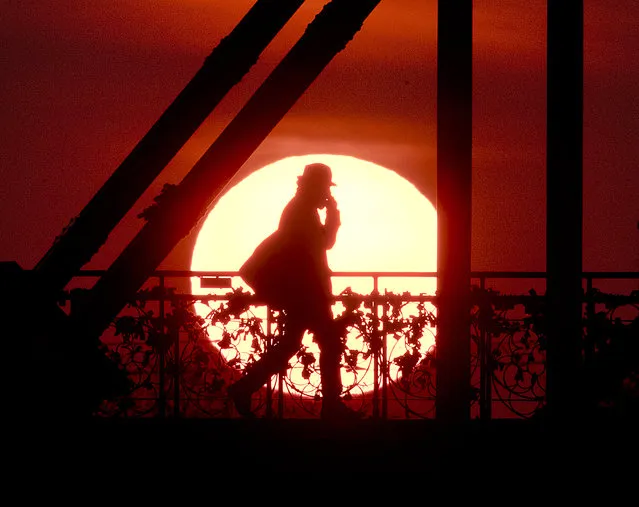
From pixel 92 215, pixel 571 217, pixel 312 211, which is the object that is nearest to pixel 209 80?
pixel 92 215

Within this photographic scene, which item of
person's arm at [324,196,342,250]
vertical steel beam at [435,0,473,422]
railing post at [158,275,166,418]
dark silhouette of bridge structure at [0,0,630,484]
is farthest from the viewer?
railing post at [158,275,166,418]

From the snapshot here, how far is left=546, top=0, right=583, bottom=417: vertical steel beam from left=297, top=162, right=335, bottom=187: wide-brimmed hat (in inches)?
99.6

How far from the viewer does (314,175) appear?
6.62 meters

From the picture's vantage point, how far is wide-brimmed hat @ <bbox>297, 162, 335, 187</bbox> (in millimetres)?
6613

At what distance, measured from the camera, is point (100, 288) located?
12.0 ft

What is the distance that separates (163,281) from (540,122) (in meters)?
5.16

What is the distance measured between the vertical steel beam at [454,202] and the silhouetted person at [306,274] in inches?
41.5

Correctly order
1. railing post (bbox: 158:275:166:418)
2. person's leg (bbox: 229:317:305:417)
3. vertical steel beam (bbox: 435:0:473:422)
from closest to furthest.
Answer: vertical steel beam (bbox: 435:0:473:422) < person's leg (bbox: 229:317:305:417) < railing post (bbox: 158:275:166:418)

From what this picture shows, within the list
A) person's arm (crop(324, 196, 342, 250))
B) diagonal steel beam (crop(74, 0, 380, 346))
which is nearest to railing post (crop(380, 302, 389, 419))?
person's arm (crop(324, 196, 342, 250))

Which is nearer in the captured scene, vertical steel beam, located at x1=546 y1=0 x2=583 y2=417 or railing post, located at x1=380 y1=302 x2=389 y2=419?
vertical steel beam, located at x1=546 y1=0 x2=583 y2=417

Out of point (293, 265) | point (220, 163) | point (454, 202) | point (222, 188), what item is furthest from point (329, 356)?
point (220, 163)

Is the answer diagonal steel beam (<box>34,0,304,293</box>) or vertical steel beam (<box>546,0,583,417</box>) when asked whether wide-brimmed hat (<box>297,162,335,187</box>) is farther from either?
diagonal steel beam (<box>34,0,304,293</box>)

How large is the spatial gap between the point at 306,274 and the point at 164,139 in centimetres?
287

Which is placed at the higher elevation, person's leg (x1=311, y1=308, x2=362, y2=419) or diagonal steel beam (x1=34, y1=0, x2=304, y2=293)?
diagonal steel beam (x1=34, y1=0, x2=304, y2=293)
